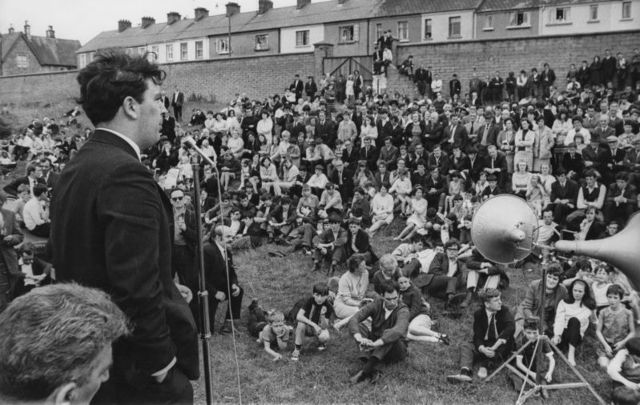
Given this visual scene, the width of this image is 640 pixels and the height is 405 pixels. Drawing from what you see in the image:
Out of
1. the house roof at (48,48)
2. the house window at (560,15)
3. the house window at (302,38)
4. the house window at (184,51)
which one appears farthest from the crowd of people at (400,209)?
the house roof at (48,48)

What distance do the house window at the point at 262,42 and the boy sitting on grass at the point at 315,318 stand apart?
123 feet

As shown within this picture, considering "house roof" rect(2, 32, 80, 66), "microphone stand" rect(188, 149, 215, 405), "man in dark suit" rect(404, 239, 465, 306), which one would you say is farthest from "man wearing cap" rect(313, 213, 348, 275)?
"house roof" rect(2, 32, 80, 66)

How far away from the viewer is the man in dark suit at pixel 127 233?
6.88ft

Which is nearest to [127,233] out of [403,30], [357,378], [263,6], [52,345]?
[52,345]

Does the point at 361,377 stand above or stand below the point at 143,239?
below

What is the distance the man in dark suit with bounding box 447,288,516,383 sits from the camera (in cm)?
668

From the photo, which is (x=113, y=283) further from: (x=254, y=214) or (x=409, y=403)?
(x=254, y=214)

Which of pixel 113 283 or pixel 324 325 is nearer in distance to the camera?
pixel 113 283

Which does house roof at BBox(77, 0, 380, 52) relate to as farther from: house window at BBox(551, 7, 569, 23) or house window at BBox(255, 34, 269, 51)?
house window at BBox(551, 7, 569, 23)

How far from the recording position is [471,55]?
23.4 metres

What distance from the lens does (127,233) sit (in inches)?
82.2

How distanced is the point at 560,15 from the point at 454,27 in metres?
6.07

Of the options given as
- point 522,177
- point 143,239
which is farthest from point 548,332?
point 143,239

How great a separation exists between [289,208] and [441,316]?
216 inches
